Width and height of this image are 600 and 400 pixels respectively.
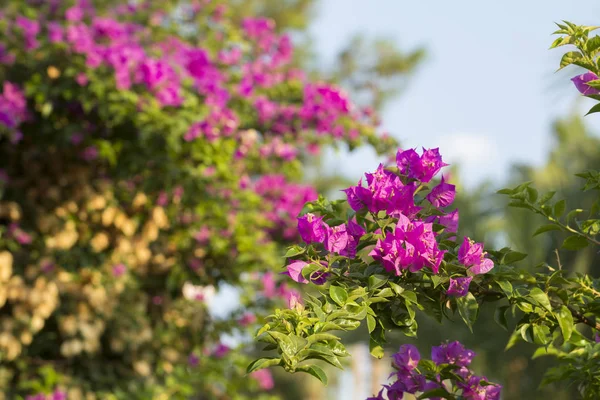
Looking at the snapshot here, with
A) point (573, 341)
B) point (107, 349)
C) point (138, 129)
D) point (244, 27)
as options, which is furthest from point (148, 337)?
point (573, 341)

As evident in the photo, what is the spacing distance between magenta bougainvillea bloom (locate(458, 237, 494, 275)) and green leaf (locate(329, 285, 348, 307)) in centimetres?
26

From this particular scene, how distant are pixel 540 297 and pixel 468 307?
0.48ft

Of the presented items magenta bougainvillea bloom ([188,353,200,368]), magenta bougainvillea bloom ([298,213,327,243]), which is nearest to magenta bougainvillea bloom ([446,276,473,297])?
magenta bougainvillea bloom ([298,213,327,243])

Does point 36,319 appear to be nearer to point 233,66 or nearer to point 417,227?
point 233,66

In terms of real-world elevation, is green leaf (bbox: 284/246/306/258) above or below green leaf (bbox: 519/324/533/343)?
above

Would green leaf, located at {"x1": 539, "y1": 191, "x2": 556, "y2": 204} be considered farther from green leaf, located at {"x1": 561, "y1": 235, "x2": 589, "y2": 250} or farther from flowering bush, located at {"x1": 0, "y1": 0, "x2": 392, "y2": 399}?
flowering bush, located at {"x1": 0, "y1": 0, "x2": 392, "y2": 399}

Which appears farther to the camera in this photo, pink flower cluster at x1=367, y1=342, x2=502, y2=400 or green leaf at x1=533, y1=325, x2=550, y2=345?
pink flower cluster at x1=367, y1=342, x2=502, y2=400

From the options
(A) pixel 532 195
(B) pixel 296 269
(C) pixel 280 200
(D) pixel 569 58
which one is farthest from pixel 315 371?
(C) pixel 280 200

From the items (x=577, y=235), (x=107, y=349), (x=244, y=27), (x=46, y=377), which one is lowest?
(x=577, y=235)

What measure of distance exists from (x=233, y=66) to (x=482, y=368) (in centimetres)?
647

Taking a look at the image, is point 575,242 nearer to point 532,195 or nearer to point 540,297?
point 532,195

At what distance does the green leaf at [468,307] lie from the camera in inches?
61.2

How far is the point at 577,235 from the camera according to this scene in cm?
184

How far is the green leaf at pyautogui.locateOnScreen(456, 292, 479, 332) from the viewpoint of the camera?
155 centimetres
